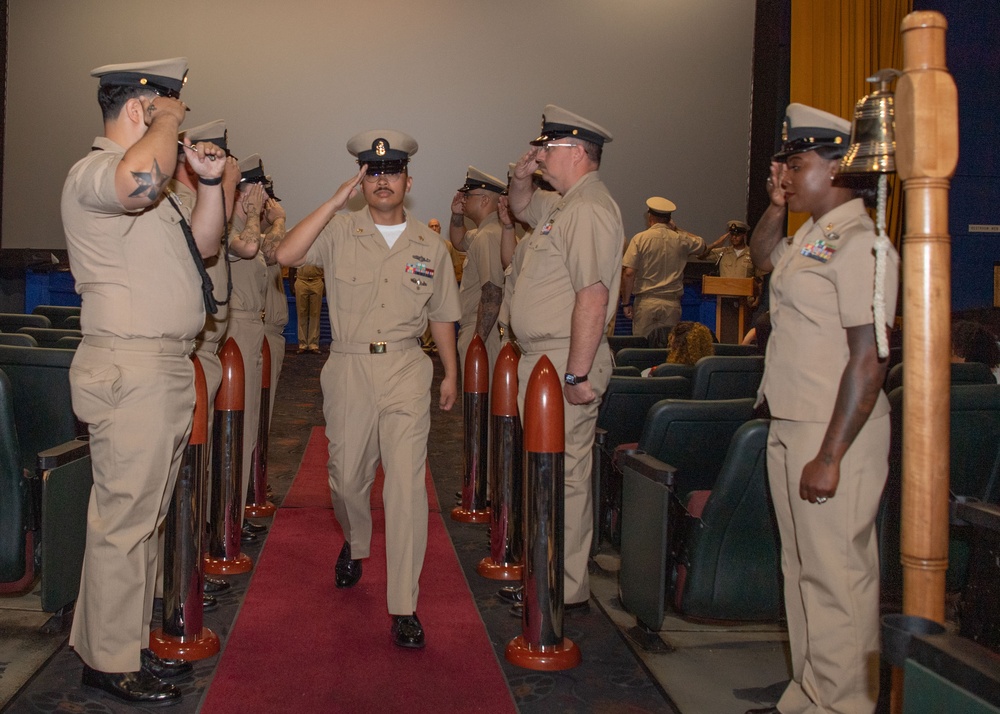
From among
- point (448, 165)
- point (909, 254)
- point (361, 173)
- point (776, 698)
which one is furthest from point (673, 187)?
point (909, 254)

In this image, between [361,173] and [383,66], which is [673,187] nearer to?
[383,66]

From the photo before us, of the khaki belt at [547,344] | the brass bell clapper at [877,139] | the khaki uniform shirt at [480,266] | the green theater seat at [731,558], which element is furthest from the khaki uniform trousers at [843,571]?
the khaki uniform shirt at [480,266]

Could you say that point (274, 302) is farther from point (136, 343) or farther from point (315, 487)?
point (136, 343)

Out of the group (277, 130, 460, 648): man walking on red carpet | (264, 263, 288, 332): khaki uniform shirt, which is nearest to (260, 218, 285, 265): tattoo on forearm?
(264, 263, 288, 332): khaki uniform shirt

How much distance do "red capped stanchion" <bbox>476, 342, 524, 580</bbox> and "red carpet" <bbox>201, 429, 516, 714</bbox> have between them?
16 cm

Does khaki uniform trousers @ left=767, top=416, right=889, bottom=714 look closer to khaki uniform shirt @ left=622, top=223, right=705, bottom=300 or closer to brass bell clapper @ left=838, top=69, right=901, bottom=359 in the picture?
brass bell clapper @ left=838, top=69, right=901, bottom=359

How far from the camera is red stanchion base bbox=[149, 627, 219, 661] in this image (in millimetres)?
2520

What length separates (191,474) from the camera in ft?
8.27

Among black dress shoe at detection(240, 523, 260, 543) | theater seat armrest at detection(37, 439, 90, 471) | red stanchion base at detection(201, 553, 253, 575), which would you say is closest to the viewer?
theater seat armrest at detection(37, 439, 90, 471)

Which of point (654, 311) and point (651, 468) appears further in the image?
point (654, 311)

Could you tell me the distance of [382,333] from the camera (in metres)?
2.92

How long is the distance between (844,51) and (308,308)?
5825mm

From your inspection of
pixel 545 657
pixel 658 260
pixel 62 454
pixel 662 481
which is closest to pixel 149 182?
pixel 62 454

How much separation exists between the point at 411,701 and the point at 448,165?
312 inches
